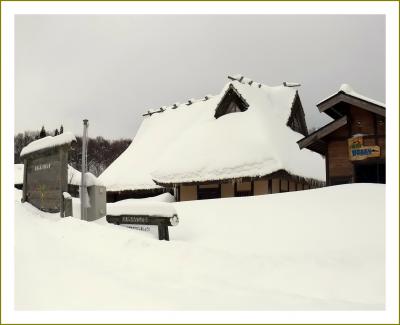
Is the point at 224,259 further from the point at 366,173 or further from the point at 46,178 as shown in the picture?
the point at 366,173

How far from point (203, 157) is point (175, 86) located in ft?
16.7

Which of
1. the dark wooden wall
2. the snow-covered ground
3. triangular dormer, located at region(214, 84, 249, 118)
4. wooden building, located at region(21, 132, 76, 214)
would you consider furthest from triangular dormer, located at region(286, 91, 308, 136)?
wooden building, located at region(21, 132, 76, 214)

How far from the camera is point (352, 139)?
34.3ft

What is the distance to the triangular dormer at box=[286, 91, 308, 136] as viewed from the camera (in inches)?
671

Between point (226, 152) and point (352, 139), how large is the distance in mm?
4180

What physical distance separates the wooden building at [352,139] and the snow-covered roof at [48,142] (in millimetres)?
6380

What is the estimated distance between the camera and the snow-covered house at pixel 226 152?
41.6 feet

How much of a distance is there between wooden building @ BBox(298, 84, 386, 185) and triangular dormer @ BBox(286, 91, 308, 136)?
5.59 meters

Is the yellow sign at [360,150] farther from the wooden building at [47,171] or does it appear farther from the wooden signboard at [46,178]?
the wooden signboard at [46,178]

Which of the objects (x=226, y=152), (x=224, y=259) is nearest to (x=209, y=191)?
(x=226, y=152)

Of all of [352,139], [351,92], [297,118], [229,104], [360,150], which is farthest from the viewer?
[297,118]

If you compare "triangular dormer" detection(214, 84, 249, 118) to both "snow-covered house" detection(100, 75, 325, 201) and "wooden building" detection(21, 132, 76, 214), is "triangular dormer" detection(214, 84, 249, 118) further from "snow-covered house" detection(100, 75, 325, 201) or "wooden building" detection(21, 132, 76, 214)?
"wooden building" detection(21, 132, 76, 214)

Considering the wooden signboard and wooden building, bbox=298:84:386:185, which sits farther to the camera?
wooden building, bbox=298:84:386:185

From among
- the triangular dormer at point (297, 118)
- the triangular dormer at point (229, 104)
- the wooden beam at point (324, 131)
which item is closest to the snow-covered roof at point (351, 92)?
the wooden beam at point (324, 131)
